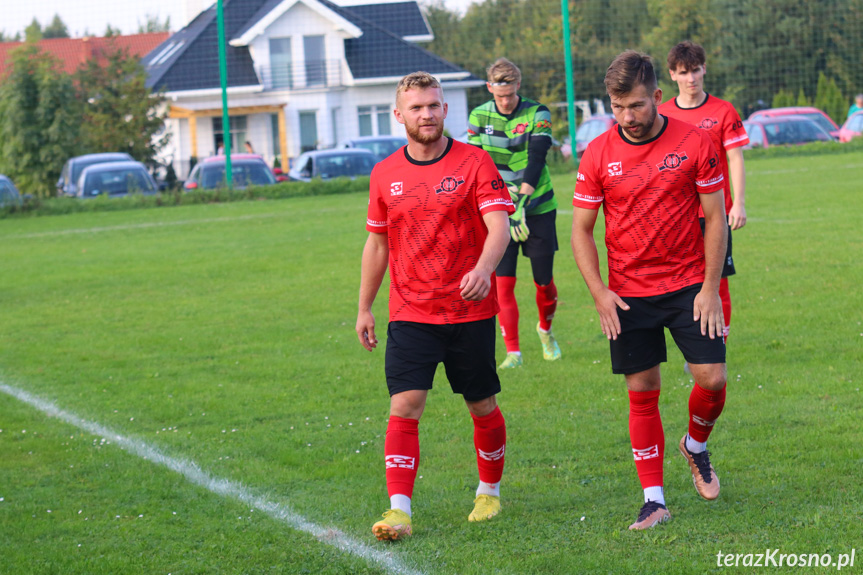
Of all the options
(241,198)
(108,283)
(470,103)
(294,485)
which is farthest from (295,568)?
(470,103)

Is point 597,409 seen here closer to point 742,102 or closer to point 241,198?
point 241,198

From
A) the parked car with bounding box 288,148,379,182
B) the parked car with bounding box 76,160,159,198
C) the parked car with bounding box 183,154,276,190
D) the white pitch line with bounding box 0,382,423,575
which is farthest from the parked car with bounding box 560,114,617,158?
the white pitch line with bounding box 0,382,423,575

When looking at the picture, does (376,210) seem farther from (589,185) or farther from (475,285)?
(589,185)

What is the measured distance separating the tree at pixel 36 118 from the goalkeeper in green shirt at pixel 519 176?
2250 cm

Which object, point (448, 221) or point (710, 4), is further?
point (710, 4)

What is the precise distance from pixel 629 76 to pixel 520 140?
3.45 meters

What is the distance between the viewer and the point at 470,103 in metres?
45.0

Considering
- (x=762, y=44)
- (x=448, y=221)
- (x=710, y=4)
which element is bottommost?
(x=448, y=221)

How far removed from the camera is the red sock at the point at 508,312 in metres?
7.88

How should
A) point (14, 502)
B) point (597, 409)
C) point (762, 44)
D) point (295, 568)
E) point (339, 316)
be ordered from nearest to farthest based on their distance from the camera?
point (295, 568)
point (14, 502)
point (597, 409)
point (339, 316)
point (762, 44)

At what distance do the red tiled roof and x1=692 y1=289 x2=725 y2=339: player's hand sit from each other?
88.4 feet

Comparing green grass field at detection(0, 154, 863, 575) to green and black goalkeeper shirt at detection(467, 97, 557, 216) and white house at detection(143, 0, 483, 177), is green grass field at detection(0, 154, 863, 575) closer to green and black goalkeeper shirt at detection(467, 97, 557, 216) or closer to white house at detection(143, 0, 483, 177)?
green and black goalkeeper shirt at detection(467, 97, 557, 216)

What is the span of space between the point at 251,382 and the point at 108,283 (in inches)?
252

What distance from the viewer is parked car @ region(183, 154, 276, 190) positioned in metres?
24.5
